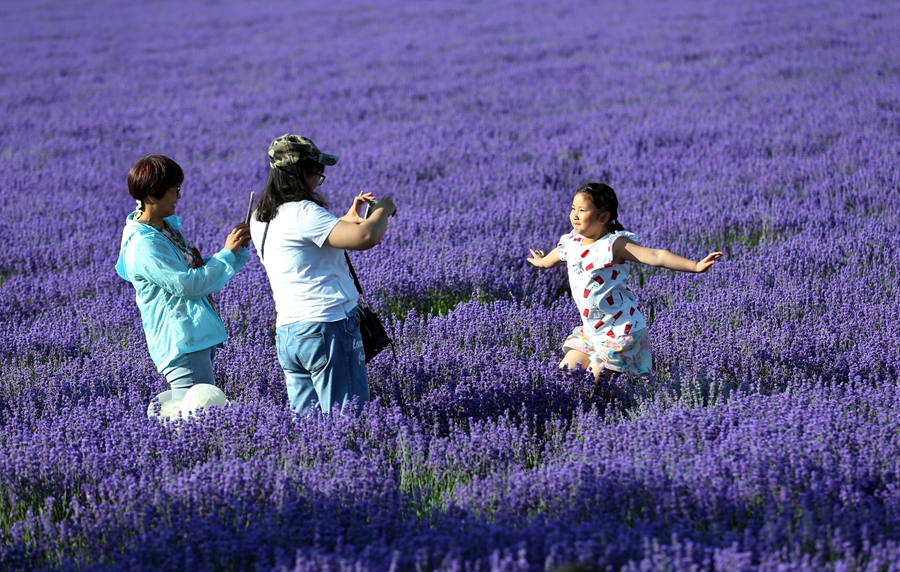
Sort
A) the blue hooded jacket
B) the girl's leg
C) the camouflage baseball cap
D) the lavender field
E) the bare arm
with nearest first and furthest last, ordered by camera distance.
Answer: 1. the lavender field
2. the bare arm
3. the camouflage baseball cap
4. the blue hooded jacket
5. the girl's leg

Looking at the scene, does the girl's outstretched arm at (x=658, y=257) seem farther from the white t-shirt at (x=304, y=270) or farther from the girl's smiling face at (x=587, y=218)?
the white t-shirt at (x=304, y=270)

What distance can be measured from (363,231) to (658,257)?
111 centimetres

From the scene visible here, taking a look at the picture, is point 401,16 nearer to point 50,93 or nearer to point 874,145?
point 50,93

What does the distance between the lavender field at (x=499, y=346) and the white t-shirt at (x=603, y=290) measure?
232 mm

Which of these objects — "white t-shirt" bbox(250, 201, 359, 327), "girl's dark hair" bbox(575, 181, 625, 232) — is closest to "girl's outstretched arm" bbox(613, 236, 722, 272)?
"girl's dark hair" bbox(575, 181, 625, 232)

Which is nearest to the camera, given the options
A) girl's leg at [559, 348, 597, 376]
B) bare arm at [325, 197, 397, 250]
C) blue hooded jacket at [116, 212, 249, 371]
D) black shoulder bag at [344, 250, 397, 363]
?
bare arm at [325, 197, 397, 250]

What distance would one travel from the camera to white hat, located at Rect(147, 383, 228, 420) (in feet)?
10.3

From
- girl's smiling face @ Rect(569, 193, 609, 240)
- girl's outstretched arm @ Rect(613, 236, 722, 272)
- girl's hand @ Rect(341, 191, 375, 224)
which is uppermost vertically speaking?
girl's hand @ Rect(341, 191, 375, 224)

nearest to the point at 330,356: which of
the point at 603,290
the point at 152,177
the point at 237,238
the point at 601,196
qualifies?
the point at 237,238

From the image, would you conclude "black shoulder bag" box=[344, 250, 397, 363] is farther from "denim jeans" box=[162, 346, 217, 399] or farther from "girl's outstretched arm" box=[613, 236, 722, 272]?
"girl's outstretched arm" box=[613, 236, 722, 272]

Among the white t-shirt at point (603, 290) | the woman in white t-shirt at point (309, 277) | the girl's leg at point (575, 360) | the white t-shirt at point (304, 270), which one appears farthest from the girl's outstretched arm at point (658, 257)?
the white t-shirt at point (304, 270)

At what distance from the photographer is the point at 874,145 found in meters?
6.95

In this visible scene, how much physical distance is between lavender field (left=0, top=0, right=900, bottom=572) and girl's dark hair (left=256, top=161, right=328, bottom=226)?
0.73 metres

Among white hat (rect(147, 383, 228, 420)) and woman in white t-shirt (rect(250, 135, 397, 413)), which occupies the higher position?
woman in white t-shirt (rect(250, 135, 397, 413))
